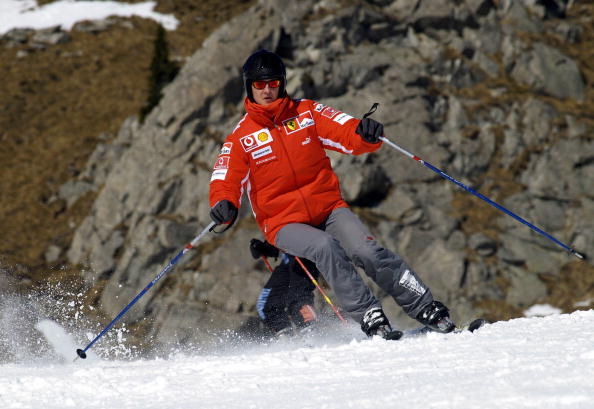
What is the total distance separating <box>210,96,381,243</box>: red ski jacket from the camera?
6148mm

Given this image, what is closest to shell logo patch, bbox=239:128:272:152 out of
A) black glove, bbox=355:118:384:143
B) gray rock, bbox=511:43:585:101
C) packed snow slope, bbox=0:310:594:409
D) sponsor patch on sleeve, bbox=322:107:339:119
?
sponsor patch on sleeve, bbox=322:107:339:119

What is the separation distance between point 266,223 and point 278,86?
53.5 inches

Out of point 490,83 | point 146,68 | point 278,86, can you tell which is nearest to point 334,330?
point 278,86

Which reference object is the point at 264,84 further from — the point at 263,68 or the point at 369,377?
the point at 369,377

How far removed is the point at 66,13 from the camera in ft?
116

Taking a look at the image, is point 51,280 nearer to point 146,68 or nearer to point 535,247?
point 146,68

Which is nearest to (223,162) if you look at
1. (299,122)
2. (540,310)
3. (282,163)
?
(282,163)

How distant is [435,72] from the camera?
2169 centimetres

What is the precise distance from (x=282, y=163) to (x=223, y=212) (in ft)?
2.68

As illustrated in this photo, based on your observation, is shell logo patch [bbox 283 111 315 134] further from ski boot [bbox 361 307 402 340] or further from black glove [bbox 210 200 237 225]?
ski boot [bbox 361 307 402 340]

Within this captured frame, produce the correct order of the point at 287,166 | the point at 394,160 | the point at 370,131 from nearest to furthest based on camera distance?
the point at 370,131
the point at 287,166
the point at 394,160

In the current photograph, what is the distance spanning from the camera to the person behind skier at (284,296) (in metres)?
7.04

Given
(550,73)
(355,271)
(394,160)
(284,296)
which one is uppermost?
(355,271)

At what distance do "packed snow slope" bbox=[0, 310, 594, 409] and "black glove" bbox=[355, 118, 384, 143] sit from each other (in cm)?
199
